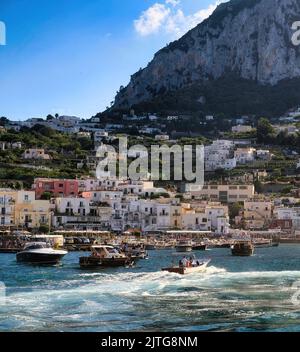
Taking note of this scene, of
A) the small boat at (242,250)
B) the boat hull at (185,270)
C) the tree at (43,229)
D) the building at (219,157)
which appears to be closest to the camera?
the boat hull at (185,270)

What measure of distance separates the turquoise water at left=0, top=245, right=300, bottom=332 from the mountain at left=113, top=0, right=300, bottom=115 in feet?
293

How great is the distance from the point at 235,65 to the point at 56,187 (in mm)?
65223

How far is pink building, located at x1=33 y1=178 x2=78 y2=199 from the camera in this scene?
62906 millimetres

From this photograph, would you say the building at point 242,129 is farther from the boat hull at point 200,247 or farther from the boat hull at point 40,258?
the boat hull at point 40,258

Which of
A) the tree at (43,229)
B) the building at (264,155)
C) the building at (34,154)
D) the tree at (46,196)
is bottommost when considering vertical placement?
the tree at (43,229)

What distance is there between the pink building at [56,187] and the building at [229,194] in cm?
1289

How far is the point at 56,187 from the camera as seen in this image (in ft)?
209

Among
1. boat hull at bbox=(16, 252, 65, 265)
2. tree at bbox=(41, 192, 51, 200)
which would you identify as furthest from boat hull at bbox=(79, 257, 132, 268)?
tree at bbox=(41, 192, 51, 200)

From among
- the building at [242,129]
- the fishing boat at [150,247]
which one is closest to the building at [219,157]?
the building at [242,129]

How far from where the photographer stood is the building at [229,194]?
69125mm

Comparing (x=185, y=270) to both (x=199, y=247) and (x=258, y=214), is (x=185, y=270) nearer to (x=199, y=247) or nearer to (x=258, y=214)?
(x=199, y=247)

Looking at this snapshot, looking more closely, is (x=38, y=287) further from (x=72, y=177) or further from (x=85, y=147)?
(x=85, y=147)

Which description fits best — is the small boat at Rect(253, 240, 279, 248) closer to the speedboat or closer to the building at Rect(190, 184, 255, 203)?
the building at Rect(190, 184, 255, 203)

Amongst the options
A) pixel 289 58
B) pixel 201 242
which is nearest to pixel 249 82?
pixel 289 58
